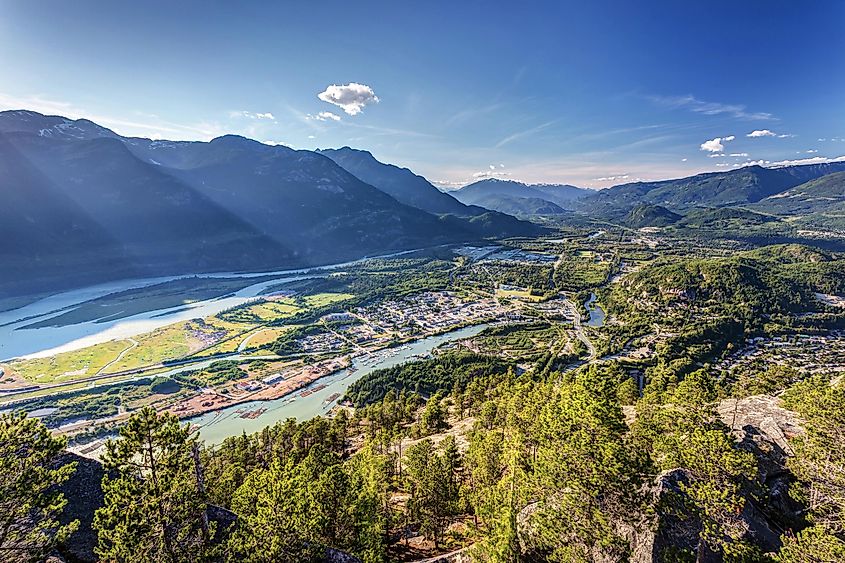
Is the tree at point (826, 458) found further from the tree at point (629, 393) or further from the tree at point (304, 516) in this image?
the tree at point (629, 393)

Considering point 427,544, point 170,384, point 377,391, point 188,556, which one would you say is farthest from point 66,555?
point 170,384

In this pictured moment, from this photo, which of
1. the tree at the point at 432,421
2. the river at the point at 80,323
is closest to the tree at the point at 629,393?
the tree at the point at 432,421

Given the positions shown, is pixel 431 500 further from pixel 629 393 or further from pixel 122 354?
pixel 122 354

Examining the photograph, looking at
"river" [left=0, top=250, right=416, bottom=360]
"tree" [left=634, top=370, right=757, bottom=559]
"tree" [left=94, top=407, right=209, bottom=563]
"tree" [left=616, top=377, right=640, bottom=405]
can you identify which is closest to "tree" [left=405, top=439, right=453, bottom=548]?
"tree" [left=634, top=370, right=757, bottom=559]

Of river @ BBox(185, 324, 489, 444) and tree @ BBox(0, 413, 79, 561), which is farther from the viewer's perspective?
river @ BBox(185, 324, 489, 444)

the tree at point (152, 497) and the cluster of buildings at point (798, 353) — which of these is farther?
the cluster of buildings at point (798, 353)

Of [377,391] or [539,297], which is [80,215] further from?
[539,297]

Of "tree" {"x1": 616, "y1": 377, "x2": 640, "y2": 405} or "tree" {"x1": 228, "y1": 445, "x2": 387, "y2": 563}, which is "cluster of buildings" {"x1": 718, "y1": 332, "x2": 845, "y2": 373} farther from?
"tree" {"x1": 228, "y1": 445, "x2": 387, "y2": 563}
